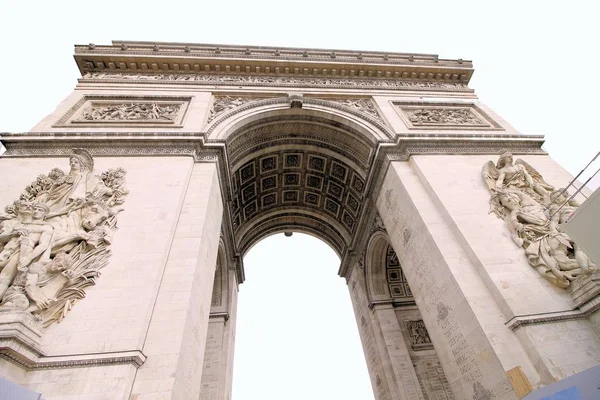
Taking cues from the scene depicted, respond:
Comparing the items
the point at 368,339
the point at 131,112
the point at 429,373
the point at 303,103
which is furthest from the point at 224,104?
the point at 429,373

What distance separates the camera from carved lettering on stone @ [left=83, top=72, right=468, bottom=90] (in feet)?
34.7

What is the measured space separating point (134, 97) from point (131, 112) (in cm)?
85

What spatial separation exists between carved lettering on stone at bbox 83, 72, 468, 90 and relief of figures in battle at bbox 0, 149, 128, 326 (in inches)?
205

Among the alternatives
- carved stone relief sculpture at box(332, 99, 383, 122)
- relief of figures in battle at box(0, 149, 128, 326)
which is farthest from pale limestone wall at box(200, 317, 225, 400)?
carved stone relief sculpture at box(332, 99, 383, 122)

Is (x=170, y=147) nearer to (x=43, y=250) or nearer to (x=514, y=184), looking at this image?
(x=43, y=250)

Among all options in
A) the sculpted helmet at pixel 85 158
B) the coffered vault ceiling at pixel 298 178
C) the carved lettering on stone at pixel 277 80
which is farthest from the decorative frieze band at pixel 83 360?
the carved lettering on stone at pixel 277 80

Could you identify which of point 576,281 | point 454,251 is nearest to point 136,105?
point 454,251

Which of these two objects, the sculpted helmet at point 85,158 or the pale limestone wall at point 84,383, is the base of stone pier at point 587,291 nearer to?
the pale limestone wall at point 84,383

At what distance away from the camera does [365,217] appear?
1101cm

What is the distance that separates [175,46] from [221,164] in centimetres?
670

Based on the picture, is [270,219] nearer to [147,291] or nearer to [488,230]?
[147,291]

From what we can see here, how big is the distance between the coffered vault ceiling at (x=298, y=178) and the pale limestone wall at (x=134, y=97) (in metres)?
1.31

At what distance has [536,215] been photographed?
21.2ft

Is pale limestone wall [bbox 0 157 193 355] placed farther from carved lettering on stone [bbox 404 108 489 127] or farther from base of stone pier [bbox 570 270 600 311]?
carved lettering on stone [bbox 404 108 489 127]
